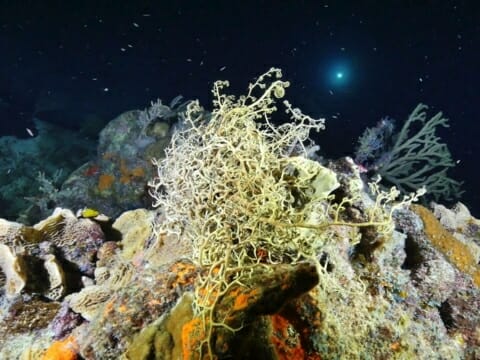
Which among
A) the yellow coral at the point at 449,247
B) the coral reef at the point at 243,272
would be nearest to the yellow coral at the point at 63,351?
the coral reef at the point at 243,272

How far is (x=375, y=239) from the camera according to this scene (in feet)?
9.48

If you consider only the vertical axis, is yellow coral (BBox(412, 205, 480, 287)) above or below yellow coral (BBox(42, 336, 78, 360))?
above

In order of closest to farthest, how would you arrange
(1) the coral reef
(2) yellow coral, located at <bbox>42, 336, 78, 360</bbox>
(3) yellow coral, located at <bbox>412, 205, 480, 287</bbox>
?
(1) the coral reef < (2) yellow coral, located at <bbox>42, 336, 78, 360</bbox> < (3) yellow coral, located at <bbox>412, 205, 480, 287</bbox>

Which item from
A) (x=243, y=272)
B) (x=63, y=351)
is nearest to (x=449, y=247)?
(x=243, y=272)

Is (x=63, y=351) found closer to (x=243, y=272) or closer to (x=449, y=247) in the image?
(x=243, y=272)

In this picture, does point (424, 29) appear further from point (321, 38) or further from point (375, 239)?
point (375, 239)

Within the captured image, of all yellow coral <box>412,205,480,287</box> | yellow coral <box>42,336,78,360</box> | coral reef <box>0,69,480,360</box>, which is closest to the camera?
coral reef <box>0,69,480,360</box>

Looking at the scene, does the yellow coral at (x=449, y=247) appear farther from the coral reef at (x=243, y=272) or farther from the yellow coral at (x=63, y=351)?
the yellow coral at (x=63, y=351)

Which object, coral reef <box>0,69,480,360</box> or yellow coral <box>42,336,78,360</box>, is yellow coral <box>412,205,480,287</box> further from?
yellow coral <box>42,336,78,360</box>

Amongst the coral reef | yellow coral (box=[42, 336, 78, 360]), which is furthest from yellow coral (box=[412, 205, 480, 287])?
yellow coral (box=[42, 336, 78, 360])

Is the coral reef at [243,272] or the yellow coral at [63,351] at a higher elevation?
the coral reef at [243,272]

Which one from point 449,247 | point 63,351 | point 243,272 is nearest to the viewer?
point 243,272

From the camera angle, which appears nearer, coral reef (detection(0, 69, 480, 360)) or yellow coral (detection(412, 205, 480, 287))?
coral reef (detection(0, 69, 480, 360))

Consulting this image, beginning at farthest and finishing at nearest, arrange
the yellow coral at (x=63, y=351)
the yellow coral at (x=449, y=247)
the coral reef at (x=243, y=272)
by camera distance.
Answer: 1. the yellow coral at (x=449, y=247)
2. the yellow coral at (x=63, y=351)
3. the coral reef at (x=243, y=272)
